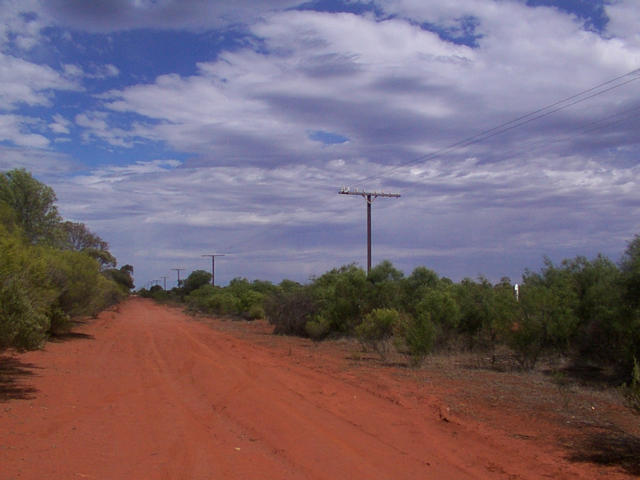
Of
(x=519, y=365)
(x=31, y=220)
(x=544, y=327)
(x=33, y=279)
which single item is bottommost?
(x=519, y=365)

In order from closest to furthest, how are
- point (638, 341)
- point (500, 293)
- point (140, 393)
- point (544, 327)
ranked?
point (140, 393) < point (638, 341) < point (544, 327) < point (500, 293)

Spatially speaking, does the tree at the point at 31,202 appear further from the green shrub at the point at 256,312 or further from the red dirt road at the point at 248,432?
the green shrub at the point at 256,312

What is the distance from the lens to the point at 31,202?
35000mm

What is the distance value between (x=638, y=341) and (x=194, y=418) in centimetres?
1240

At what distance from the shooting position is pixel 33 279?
14508mm

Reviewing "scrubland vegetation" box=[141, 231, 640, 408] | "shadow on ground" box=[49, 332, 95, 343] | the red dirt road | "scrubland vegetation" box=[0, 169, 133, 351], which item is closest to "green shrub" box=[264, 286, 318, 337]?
"scrubland vegetation" box=[141, 231, 640, 408]

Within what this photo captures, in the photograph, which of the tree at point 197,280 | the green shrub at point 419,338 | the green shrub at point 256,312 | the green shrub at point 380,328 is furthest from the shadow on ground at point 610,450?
the tree at point 197,280

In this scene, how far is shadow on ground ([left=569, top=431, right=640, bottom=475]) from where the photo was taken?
28.1 ft

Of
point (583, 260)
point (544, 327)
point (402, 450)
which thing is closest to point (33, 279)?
point (402, 450)

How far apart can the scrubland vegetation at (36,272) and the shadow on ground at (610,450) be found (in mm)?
10229

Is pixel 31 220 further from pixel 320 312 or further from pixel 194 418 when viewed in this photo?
pixel 194 418

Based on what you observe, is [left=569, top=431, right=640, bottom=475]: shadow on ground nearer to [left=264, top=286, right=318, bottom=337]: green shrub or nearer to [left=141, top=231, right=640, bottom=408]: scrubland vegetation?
[left=141, top=231, right=640, bottom=408]: scrubland vegetation

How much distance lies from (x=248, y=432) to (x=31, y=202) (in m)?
29.8

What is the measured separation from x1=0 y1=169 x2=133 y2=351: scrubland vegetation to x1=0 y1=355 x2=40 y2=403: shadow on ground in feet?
3.32
